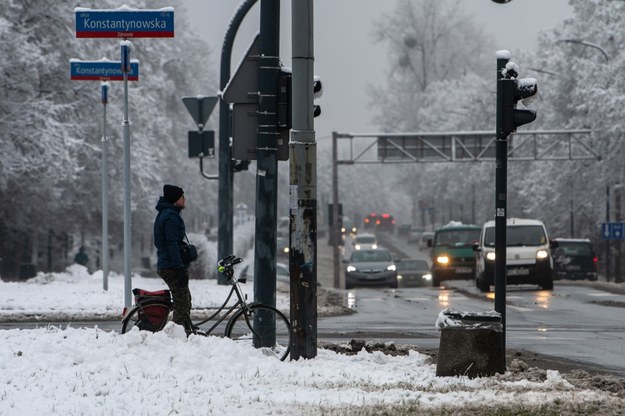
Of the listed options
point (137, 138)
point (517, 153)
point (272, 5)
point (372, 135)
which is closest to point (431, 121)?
point (517, 153)

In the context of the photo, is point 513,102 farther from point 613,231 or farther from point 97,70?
point 613,231

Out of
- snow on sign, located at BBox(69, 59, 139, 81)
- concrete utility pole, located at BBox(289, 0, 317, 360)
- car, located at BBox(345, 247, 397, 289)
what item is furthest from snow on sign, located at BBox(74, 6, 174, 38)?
car, located at BBox(345, 247, 397, 289)

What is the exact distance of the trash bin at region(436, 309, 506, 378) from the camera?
10930 mm

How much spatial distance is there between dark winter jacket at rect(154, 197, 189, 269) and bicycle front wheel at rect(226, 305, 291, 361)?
0.80 m

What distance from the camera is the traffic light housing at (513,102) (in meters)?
11.7

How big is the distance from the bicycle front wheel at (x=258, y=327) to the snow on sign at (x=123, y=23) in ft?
19.4

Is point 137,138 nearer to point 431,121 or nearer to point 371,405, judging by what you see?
point 371,405

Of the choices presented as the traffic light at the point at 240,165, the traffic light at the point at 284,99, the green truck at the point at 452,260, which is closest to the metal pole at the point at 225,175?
the traffic light at the point at 240,165

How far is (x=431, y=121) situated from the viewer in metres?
96.7

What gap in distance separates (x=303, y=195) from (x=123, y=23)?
651 centimetres

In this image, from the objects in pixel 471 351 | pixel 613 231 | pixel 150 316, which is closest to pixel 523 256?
pixel 613 231

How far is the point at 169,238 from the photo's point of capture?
42.5 feet

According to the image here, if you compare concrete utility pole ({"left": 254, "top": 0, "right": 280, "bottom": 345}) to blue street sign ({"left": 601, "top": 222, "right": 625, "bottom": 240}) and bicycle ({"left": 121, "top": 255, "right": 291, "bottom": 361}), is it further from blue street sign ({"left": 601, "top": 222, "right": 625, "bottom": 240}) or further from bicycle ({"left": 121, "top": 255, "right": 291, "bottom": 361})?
blue street sign ({"left": 601, "top": 222, "right": 625, "bottom": 240})

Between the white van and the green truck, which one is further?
the green truck
